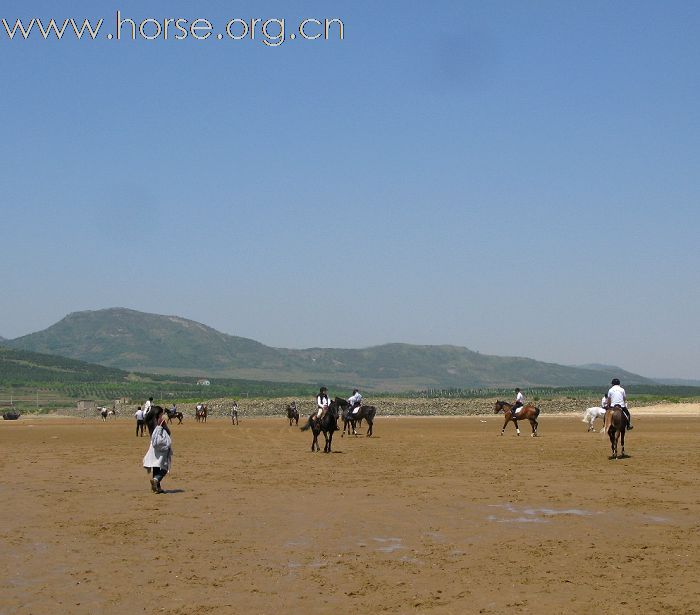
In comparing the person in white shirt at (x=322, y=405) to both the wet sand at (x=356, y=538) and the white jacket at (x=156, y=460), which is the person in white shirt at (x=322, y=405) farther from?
the white jacket at (x=156, y=460)

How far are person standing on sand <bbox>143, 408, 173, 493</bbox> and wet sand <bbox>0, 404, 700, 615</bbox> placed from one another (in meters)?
0.44

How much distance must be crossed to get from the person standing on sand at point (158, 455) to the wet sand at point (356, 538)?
444 millimetres

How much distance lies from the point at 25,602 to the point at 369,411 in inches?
1318

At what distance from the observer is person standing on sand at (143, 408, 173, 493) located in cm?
2002

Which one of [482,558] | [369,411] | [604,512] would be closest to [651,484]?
[604,512]

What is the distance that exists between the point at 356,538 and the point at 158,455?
284 inches

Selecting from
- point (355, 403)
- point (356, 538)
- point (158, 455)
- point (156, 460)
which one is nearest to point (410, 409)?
point (355, 403)

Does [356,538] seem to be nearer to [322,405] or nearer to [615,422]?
[615,422]

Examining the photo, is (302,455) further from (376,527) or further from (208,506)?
(376,527)

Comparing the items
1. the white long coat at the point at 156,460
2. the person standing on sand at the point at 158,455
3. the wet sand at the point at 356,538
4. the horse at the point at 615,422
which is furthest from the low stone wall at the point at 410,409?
the white long coat at the point at 156,460

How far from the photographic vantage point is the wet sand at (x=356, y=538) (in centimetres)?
1044

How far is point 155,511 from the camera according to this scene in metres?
17.3

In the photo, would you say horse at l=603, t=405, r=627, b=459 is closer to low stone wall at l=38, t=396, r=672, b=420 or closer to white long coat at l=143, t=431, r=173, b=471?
white long coat at l=143, t=431, r=173, b=471

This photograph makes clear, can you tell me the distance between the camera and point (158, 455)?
20188 mm
